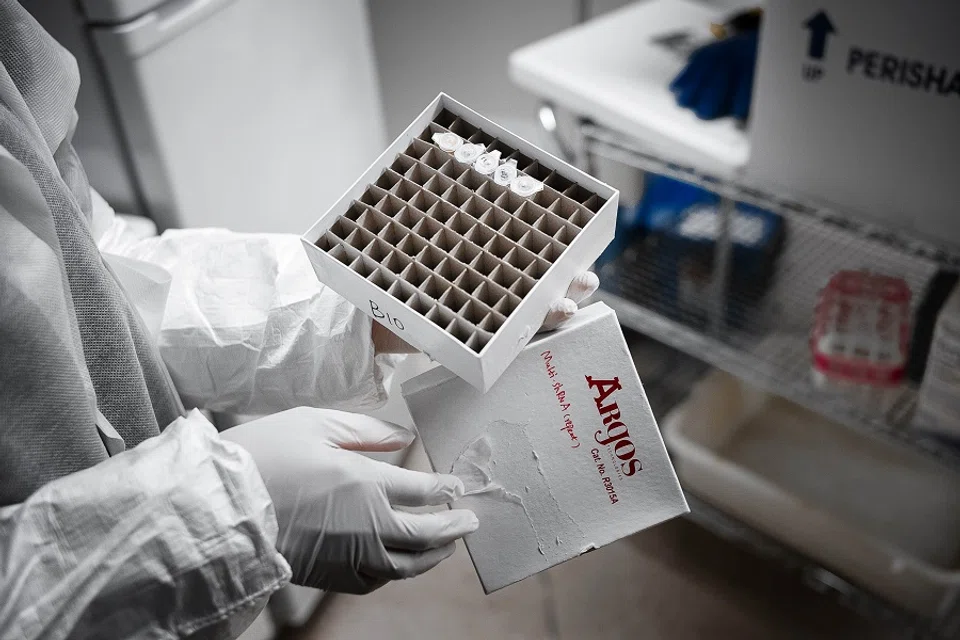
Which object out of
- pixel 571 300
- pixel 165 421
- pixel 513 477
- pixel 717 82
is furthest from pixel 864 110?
pixel 165 421

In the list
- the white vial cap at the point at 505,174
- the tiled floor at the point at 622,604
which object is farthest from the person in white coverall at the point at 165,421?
the tiled floor at the point at 622,604

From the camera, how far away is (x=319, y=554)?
75 centimetres

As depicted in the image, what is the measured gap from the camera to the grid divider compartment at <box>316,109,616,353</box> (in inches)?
25.7

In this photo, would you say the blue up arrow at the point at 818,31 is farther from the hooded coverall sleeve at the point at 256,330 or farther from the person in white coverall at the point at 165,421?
the hooded coverall sleeve at the point at 256,330

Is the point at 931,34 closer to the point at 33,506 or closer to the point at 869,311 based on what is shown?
the point at 869,311

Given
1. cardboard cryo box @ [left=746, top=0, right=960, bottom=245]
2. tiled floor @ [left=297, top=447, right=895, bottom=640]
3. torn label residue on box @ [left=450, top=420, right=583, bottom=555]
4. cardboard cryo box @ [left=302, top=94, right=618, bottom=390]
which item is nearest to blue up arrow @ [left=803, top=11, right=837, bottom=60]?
cardboard cryo box @ [left=746, top=0, right=960, bottom=245]

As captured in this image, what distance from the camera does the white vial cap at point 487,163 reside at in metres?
0.71

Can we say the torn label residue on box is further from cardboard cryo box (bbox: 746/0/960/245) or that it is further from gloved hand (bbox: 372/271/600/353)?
cardboard cryo box (bbox: 746/0/960/245)

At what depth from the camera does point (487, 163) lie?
2.35ft

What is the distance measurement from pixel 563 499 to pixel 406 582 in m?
0.99

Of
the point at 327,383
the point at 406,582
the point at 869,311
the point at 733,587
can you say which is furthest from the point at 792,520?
the point at 327,383

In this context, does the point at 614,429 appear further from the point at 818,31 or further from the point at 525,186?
the point at 818,31

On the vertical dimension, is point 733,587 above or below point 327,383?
below

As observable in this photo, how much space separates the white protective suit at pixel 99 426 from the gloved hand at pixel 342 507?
0.26 feet
